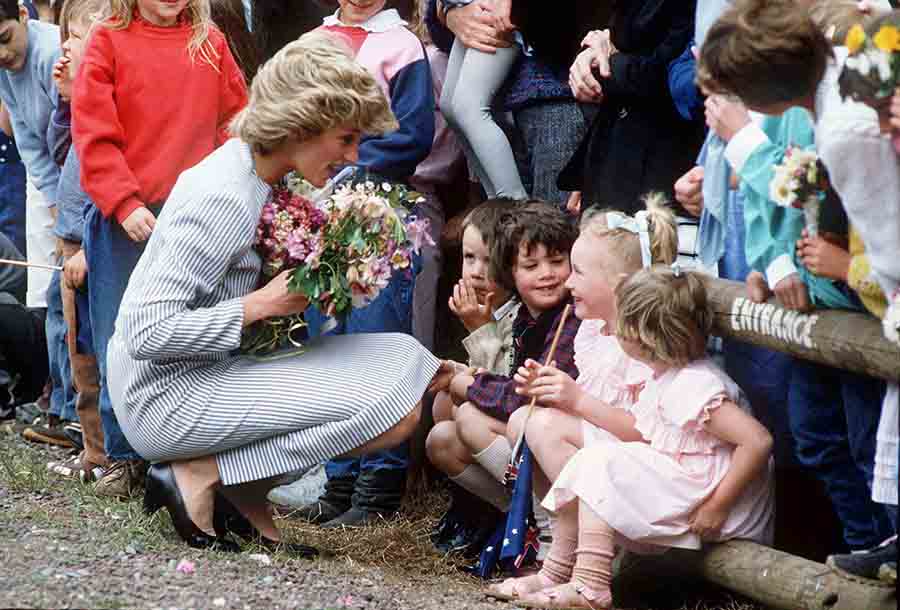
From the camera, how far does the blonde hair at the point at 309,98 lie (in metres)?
4.89

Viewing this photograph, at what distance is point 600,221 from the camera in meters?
4.98

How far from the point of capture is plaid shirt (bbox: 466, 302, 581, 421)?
517 cm

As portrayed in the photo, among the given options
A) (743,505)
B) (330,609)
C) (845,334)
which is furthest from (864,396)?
(330,609)

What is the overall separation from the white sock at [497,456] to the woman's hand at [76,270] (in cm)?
199

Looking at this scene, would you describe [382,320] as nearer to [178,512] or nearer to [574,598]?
[178,512]

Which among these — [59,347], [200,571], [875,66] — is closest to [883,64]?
[875,66]

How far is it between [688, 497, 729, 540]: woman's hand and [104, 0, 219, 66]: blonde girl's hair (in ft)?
8.53

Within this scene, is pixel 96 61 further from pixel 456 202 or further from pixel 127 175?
pixel 456 202

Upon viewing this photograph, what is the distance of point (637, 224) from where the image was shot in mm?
4930

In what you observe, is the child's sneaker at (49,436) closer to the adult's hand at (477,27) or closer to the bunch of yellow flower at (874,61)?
the adult's hand at (477,27)

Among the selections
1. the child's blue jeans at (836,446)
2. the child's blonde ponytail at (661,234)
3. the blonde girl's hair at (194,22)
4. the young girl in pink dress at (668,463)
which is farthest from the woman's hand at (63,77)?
the child's blue jeans at (836,446)

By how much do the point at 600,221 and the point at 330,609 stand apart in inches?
58.8

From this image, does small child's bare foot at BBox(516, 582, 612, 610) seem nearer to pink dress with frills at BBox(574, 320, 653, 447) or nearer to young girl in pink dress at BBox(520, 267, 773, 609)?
young girl in pink dress at BBox(520, 267, 773, 609)

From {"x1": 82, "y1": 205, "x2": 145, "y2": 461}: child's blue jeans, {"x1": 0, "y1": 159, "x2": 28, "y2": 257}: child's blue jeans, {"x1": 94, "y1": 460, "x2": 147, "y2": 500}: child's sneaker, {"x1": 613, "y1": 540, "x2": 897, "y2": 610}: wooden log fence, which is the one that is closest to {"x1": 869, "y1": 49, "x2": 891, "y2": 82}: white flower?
{"x1": 613, "y1": 540, "x2": 897, "y2": 610}: wooden log fence
